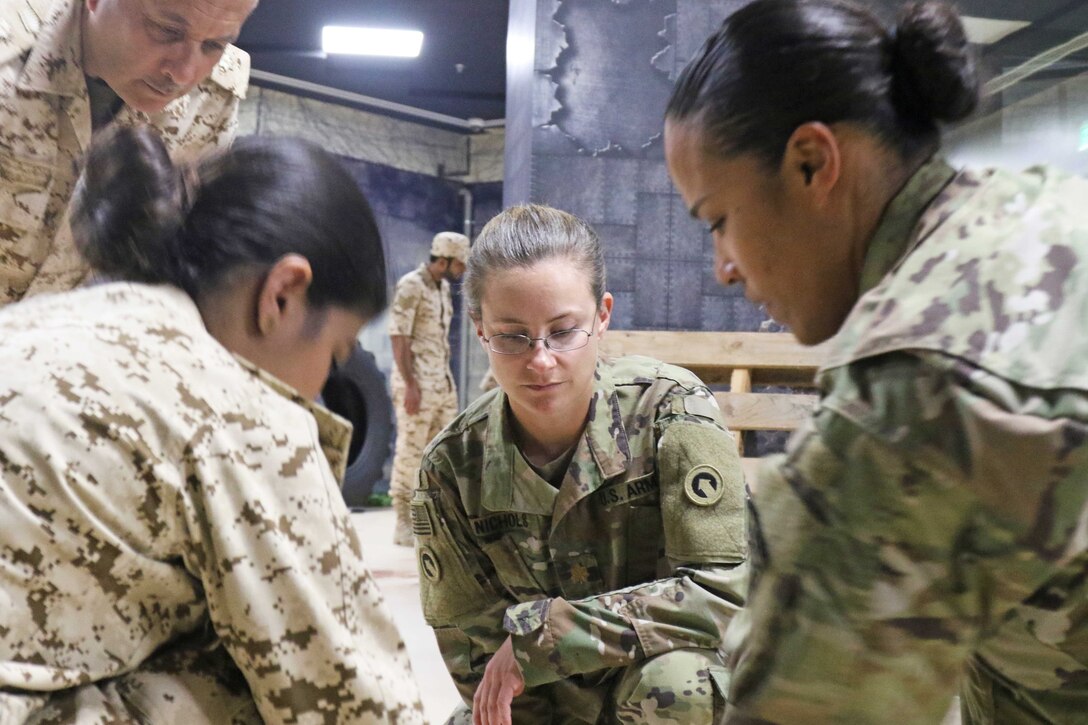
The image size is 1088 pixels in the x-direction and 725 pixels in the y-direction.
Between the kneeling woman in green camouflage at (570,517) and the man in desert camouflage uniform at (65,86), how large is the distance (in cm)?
63

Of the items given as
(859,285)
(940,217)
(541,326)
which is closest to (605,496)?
(541,326)

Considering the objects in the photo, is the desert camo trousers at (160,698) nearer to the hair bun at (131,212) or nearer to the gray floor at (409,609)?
the gray floor at (409,609)

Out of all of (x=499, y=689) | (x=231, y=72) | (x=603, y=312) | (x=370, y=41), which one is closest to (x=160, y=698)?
(x=499, y=689)

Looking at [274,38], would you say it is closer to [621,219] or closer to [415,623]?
[621,219]

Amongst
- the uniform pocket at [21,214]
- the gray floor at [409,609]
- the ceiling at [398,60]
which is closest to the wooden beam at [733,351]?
the gray floor at [409,609]

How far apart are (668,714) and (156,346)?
100 cm

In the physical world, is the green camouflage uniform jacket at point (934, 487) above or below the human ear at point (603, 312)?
below

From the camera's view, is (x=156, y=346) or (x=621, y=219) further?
(x=621, y=219)

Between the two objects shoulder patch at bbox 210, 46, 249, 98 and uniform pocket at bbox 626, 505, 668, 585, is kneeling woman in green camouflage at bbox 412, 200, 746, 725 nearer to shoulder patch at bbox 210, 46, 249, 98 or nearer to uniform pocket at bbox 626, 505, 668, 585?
uniform pocket at bbox 626, 505, 668, 585

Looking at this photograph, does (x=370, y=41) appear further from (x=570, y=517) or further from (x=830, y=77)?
(x=830, y=77)

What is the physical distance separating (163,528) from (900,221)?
747 mm

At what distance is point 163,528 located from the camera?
3.32 feet

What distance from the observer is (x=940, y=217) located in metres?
0.88

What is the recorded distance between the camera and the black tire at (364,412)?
26.8ft
